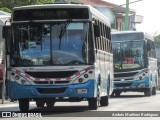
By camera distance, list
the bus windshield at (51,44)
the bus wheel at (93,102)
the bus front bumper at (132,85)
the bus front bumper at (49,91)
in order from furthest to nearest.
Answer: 1. the bus front bumper at (132,85)
2. the bus wheel at (93,102)
3. the bus windshield at (51,44)
4. the bus front bumper at (49,91)

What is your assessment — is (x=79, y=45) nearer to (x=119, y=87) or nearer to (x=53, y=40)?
(x=53, y=40)

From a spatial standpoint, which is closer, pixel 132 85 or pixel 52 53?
pixel 52 53

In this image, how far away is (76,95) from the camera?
20.8 meters

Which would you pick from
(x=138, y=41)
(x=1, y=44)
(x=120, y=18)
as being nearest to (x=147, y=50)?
(x=138, y=41)

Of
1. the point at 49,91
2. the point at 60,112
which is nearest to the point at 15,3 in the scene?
the point at 60,112

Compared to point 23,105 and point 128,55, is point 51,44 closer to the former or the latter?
point 23,105

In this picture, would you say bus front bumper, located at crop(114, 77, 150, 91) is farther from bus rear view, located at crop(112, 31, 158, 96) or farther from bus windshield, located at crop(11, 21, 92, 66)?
bus windshield, located at crop(11, 21, 92, 66)

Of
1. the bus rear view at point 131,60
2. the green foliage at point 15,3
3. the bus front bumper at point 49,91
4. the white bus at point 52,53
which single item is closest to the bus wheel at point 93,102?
the white bus at point 52,53

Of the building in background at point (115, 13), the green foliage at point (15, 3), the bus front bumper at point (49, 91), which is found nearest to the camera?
the bus front bumper at point (49, 91)

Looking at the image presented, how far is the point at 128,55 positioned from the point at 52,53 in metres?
17.2

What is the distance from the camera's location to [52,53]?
20891 mm

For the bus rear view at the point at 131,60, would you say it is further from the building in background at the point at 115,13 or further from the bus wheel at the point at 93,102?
the building in background at the point at 115,13

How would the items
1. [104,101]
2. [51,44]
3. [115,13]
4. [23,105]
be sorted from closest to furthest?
1. [51,44]
2. [23,105]
3. [104,101]
4. [115,13]

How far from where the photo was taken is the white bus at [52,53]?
68.1 feet
